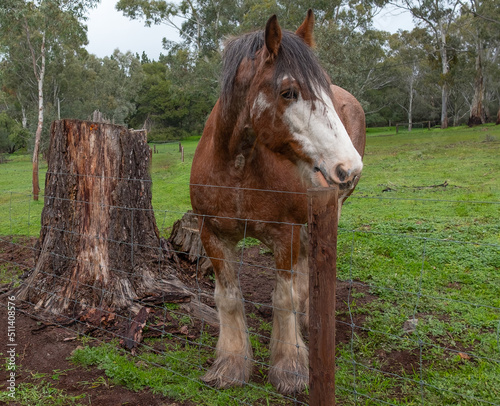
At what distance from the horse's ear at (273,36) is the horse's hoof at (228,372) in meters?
2.16

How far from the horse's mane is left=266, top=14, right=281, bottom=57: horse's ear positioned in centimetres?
3

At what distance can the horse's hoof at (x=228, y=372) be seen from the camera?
2980 millimetres

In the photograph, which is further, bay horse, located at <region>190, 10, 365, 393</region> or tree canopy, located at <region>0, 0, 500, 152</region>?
tree canopy, located at <region>0, 0, 500, 152</region>

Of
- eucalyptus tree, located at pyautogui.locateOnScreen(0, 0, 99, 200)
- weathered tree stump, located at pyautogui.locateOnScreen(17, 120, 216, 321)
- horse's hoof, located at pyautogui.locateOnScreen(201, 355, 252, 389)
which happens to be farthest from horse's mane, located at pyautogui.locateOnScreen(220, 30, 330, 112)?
eucalyptus tree, located at pyautogui.locateOnScreen(0, 0, 99, 200)

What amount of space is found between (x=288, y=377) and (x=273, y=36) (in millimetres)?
2268

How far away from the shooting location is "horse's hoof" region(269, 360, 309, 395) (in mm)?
2875

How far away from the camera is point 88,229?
157 inches

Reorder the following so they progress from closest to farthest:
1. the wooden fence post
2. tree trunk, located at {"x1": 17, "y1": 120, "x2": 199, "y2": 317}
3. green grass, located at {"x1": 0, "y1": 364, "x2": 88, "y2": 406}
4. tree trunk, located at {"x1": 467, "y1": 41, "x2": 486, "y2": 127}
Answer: the wooden fence post → green grass, located at {"x1": 0, "y1": 364, "x2": 88, "y2": 406} → tree trunk, located at {"x1": 17, "y1": 120, "x2": 199, "y2": 317} → tree trunk, located at {"x1": 467, "y1": 41, "x2": 486, "y2": 127}

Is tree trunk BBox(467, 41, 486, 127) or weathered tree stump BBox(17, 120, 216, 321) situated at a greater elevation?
tree trunk BBox(467, 41, 486, 127)

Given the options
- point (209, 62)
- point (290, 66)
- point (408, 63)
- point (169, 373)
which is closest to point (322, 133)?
point (290, 66)

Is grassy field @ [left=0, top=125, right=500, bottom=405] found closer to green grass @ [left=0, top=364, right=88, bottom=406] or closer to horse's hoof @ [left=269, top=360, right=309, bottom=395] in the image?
horse's hoof @ [left=269, top=360, right=309, bottom=395]

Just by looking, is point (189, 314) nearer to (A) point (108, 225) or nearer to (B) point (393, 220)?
(A) point (108, 225)

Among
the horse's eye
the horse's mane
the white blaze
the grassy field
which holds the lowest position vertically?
the grassy field

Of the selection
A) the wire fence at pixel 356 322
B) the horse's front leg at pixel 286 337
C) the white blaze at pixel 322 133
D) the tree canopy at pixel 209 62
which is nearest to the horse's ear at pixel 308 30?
the white blaze at pixel 322 133
